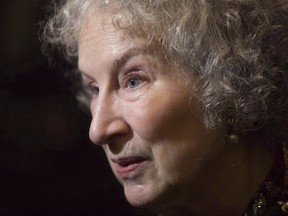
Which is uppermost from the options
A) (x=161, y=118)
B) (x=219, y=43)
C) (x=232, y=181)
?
(x=219, y=43)

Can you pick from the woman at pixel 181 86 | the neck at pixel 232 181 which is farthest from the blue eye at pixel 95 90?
the neck at pixel 232 181

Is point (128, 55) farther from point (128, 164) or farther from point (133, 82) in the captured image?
point (128, 164)

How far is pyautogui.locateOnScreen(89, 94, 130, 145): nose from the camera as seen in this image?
108cm

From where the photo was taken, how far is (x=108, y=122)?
3.56ft

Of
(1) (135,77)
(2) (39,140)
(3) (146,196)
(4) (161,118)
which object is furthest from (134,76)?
(2) (39,140)

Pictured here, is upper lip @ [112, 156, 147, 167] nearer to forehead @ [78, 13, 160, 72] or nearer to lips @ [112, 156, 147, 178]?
lips @ [112, 156, 147, 178]

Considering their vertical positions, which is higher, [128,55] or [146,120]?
[128,55]

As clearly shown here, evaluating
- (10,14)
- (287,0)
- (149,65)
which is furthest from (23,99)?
(287,0)

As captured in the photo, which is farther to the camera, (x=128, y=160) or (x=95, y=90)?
(x=95, y=90)

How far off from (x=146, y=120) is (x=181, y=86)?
3.9 inches

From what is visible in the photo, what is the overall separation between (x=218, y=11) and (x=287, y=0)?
171 millimetres

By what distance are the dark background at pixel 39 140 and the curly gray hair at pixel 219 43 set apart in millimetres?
442

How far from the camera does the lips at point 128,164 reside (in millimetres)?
1093

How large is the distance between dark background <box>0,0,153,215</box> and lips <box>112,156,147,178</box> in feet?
1.27
